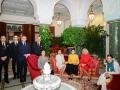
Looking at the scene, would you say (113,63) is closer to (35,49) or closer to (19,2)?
(35,49)

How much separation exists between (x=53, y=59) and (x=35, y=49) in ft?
2.96

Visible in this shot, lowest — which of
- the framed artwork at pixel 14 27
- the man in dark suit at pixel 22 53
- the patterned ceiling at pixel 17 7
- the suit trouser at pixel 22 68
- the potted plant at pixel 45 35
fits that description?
the suit trouser at pixel 22 68

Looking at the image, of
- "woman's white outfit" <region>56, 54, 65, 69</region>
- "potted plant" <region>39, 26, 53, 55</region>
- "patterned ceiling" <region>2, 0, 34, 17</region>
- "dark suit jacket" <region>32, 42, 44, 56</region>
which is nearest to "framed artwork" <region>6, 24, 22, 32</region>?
"patterned ceiling" <region>2, 0, 34, 17</region>

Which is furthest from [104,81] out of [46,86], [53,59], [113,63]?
[46,86]

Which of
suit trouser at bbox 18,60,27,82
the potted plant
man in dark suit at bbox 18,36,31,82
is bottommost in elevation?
suit trouser at bbox 18,60,27,82

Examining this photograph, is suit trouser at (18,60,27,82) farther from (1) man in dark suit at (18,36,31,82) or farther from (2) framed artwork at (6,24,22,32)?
(2) framed artwork at (6,24,22,32)

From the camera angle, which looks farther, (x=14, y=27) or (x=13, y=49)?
(x=14, y=27)

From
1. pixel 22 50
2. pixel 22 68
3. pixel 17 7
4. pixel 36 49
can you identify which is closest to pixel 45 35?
pixel 36 49

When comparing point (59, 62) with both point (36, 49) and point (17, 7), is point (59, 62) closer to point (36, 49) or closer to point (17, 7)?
point (36, 49)

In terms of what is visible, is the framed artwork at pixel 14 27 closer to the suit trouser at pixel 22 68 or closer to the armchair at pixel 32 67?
the suit trouser at pixel 22 68

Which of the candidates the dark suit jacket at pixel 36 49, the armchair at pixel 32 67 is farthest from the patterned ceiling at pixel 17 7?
the armchair at pixel 32 67

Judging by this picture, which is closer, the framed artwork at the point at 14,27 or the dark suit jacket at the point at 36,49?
the dark suit jacket at the point at 36,49

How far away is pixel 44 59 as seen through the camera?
8289 mm

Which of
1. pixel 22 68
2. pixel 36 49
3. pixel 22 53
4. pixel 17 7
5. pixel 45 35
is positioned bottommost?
pixel 22 68
